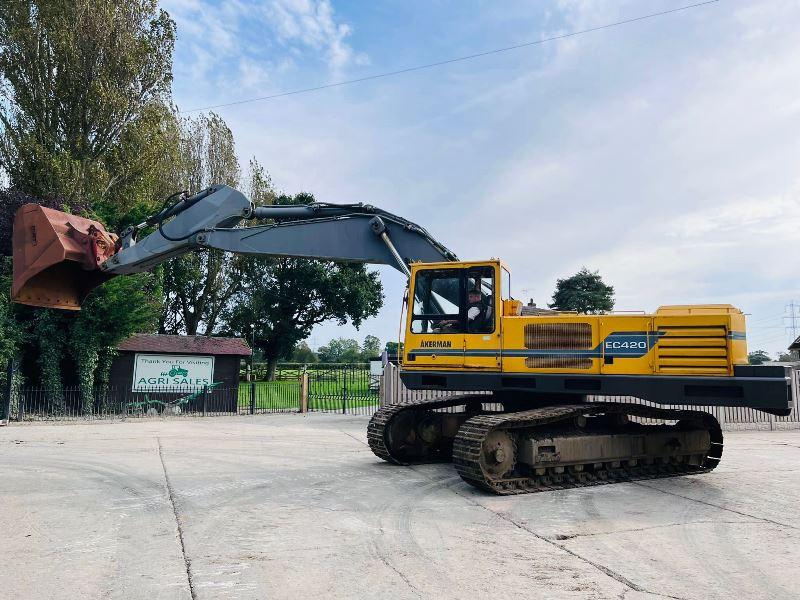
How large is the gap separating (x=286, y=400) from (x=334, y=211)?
674 inches

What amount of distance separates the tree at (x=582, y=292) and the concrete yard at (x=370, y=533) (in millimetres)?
30175

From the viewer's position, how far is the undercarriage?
802 centimetres

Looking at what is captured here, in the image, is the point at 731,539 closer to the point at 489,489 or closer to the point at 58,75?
the point at 489,489

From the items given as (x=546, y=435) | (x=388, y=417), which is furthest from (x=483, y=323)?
(x=388, y=417)

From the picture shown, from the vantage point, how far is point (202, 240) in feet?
30.1

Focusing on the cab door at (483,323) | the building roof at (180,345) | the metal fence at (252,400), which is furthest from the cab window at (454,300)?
the building roof at (180,345)

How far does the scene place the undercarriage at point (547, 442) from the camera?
8.02 metres

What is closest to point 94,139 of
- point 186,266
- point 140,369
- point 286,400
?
point 186,266

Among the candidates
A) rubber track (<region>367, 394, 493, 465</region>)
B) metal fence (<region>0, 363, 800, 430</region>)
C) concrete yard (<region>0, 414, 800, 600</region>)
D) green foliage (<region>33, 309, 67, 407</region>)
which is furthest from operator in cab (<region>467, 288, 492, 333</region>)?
green foliage (<region>33, 309, 67, 407</region>)

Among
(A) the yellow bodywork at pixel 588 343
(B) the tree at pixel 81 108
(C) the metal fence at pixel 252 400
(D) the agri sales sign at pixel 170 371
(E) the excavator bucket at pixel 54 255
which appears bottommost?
(C) the metal fence at pixel 252 400

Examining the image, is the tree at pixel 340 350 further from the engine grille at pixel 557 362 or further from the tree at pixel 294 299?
the engine grille at pixel 557 362

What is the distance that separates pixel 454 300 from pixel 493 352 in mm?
943

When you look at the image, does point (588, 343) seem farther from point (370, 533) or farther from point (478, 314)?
point (370, 533)

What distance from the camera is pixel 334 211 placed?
9.70m
